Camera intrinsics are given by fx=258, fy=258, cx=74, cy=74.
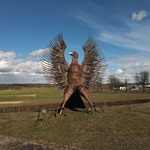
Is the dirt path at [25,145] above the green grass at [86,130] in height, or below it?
below

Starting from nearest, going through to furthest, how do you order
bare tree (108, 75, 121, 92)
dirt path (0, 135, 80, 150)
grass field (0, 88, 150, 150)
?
dirt path (0, 135, 80, 150), grass field (0, 88, 150, 150), bare tree (108, 75, 121, 92)

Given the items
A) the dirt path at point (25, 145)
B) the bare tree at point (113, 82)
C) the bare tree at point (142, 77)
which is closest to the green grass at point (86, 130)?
the dirt path at point (25, 145)

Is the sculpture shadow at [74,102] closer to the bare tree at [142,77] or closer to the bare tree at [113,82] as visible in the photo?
the bare tree at [142,77]

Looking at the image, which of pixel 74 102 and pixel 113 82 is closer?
pixel 74 102

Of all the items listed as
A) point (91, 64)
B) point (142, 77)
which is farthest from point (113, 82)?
point (91, 64)

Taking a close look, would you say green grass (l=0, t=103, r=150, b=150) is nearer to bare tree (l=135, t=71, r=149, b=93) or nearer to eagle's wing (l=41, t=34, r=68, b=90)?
eagle's wing (l=41, t=34, r=68, b=90)

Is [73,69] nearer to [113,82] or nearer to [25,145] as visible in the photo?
[25,145]

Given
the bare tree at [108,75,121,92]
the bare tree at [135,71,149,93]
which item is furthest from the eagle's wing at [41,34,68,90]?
the bare tree at [108,75,121,92]

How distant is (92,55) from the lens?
18.1m

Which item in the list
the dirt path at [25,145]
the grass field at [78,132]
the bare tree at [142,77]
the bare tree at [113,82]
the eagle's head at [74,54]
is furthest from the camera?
the bare tree at [113,82]

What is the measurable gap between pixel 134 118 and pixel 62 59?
19.9 feet

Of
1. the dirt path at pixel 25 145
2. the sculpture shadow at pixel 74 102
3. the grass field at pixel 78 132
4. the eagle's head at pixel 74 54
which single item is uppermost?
the eagle's head at pixel 74 54

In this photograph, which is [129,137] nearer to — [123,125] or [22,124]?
[123,125]

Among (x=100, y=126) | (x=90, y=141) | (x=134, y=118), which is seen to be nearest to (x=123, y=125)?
(x=100, y=126)
